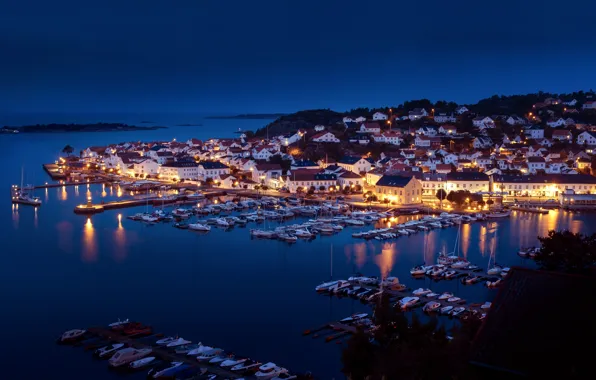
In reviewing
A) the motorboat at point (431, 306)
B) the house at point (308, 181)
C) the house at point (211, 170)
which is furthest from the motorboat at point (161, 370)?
the house at point (211, 170)

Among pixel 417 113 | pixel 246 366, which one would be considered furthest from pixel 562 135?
pixel 246 366

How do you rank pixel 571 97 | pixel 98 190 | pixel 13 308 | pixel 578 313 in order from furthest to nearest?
pixel 571 97
pixel 98 190
pixel 13 308
pixel 578 313

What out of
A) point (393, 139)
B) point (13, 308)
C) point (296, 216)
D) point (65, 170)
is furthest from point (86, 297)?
point (393, 139)

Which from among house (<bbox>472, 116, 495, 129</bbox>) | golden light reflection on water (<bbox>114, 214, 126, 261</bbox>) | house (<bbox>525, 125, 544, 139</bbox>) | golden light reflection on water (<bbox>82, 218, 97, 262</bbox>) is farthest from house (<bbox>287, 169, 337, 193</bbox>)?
house (<bbox>472, 116, 495, 129</bbox>)

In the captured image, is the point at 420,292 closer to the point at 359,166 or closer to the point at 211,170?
the point at 359,166

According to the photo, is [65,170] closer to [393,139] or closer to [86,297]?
[393,139]

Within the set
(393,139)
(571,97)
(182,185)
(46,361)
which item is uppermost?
(571,97)

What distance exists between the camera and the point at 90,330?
7.02m

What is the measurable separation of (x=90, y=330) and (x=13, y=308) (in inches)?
70.9

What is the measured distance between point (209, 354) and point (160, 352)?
0.55 m

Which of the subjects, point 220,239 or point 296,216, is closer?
point 220,239

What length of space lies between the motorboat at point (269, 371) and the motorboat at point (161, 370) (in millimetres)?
817

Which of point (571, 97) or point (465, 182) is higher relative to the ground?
point (571, 97)

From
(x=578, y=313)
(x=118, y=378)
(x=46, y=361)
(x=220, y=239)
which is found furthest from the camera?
(x=220, y=239)
